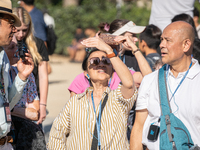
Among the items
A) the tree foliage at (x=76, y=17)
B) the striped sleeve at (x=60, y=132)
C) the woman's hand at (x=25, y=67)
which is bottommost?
the tree foliage at (x=76, y=17)

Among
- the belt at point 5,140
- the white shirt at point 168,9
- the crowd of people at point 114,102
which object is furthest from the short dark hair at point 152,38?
the belt at point 5,140

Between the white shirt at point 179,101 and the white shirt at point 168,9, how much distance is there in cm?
278

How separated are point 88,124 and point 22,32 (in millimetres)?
1783

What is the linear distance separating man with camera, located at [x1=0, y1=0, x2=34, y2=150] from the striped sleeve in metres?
0.40

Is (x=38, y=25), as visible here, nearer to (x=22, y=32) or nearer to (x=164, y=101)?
(x=22, y=32)

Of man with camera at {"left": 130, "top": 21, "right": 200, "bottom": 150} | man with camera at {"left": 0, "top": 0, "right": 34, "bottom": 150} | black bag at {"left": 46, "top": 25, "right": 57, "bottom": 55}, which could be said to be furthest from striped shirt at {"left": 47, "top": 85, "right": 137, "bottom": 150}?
black bag at {"left": 46, "top": 25, "right": 57, "bottom": 55}

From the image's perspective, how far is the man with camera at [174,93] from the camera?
275 cm

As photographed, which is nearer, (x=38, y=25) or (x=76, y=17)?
(x=38, y=25)

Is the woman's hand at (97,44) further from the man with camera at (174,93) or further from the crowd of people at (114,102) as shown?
the man with camera at (174,93)

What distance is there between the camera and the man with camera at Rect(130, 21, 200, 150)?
108 inches

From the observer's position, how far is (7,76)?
2.98 metres

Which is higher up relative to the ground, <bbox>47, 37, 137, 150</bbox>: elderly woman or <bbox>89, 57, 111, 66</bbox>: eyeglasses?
<bbox>89, 57, 111, 66</bbox>: eyeglasses

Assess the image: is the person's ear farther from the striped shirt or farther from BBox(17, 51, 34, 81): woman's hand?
BBox(17, 51, 34, 81): woman's hand

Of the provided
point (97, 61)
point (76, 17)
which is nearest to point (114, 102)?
point (97, 61)
